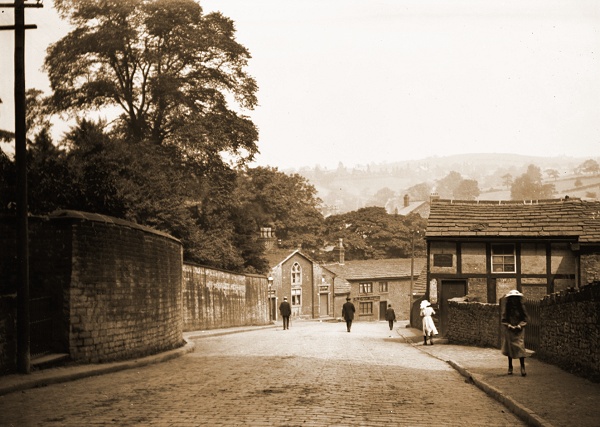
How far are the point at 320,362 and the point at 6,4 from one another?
9.67 meters

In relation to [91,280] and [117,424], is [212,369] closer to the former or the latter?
[91,280]

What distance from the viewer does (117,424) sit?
8898 mm

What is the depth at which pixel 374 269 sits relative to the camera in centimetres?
8481

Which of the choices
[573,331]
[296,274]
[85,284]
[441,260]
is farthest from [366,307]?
[573,331]

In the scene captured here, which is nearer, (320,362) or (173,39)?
(320,362)

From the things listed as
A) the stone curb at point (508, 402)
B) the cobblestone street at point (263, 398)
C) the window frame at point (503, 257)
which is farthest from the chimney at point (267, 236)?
the stone curb at point (508, 402)

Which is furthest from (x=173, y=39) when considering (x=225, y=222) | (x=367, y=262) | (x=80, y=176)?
(x=367, y=262)

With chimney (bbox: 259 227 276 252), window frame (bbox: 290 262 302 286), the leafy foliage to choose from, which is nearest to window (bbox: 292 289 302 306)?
window frame (bbox: 290 262 302 286)

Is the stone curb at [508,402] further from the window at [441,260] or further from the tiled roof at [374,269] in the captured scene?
the tiled roof at [374,269]

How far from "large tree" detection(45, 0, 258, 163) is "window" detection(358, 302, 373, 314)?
47.2 m

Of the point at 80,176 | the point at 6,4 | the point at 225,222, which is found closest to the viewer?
the point at 6,4

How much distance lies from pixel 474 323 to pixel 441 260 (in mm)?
9159

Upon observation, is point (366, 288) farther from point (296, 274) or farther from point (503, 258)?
point (503, 258)

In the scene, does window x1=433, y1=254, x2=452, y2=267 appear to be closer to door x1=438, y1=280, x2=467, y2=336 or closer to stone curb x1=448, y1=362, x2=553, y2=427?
door x1=438, y1=280, x2=467, y2=336
